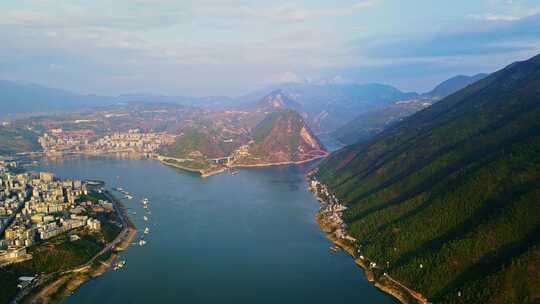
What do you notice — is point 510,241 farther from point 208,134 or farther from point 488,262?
point 208,134

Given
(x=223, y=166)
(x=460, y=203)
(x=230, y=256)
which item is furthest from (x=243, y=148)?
(x=460, y=203)

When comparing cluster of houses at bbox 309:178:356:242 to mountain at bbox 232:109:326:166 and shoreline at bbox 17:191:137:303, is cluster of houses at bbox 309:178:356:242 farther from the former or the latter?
mountain at bbox 232:109:326:166

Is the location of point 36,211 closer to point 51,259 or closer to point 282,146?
point 51,259

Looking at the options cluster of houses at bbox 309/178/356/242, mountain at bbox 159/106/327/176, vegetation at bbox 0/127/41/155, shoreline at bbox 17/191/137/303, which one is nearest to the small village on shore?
shoreline at bbox 17/191/137/303

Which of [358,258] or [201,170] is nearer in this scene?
[358,258]

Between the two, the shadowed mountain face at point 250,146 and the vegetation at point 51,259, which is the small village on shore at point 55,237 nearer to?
the vegetation at point 51,259
